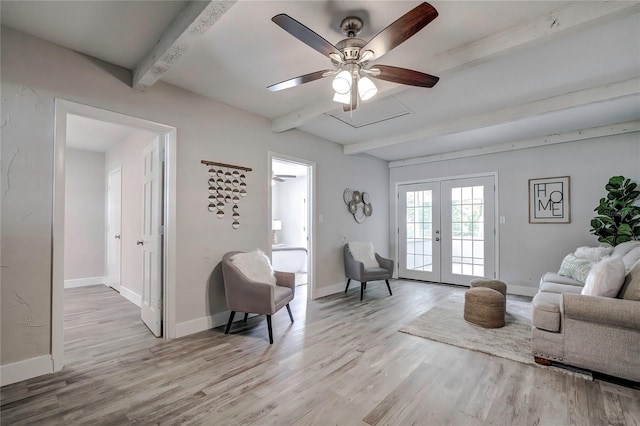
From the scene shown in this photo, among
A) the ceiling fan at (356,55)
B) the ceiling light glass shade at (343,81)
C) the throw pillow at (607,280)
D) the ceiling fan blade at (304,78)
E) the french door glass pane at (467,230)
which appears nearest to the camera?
the ceiling fan at (356,55)

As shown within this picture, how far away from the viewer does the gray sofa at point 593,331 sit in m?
2.06

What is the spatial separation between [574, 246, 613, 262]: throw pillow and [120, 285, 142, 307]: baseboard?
5.97 metres

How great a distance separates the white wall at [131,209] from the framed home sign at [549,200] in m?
5.87

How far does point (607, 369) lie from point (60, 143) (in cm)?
454

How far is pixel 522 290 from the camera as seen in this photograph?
475cm

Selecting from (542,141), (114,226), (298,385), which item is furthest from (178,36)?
(542,141)

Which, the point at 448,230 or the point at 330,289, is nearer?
the point at 330,289

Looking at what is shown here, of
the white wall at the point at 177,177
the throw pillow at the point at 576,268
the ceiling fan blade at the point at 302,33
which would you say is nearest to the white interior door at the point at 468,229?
the throw pillow at the point at 576,268

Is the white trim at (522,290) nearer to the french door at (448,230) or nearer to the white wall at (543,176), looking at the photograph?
the white wall at (543,176)

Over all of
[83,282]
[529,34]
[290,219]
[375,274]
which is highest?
[529,34]

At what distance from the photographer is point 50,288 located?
2.26 metres

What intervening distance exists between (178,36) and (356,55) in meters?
1.22

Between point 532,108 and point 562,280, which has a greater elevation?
point 532,108

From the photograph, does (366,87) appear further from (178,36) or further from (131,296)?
(131,296)
